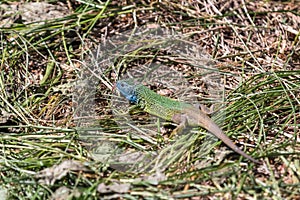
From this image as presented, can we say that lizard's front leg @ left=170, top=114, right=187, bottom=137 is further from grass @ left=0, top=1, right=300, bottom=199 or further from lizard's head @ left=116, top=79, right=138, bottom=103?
lizard's head @ left=116, top=79, right=138, bottom=103

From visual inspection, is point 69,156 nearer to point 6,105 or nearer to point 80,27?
point 6,105

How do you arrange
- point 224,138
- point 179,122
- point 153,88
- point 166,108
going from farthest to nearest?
point 153,88, point 166,108, point 179,122, point 224,138

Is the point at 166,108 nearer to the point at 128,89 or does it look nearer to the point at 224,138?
the point at 128,89

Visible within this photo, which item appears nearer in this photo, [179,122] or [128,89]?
[179,122]

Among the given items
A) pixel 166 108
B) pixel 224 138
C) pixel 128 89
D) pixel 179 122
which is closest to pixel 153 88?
pixel 128 89

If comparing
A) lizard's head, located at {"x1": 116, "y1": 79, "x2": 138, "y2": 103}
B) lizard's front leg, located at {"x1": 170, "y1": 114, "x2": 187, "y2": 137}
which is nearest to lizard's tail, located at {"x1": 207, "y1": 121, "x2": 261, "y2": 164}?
lizard's front leg, located at {"x1": 170, "y1": 114, "x2": 187, "y2": 137}

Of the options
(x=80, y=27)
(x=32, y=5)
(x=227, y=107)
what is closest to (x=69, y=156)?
(x=227, y=107)
